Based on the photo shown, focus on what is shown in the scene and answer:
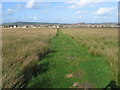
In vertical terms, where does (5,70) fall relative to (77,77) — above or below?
above

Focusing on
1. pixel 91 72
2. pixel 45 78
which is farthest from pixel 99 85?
pixel 45 78

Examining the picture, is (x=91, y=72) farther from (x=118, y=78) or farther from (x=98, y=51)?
(x=98, y=51)

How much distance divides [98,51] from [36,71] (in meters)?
4.53

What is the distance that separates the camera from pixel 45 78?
4930 mm

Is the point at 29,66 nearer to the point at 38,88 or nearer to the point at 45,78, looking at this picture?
the point at 45,78

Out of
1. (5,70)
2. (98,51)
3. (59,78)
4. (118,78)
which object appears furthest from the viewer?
(98,51)

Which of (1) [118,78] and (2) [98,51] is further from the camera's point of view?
(2) [98,51]

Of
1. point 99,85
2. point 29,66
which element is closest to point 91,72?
point 99,85

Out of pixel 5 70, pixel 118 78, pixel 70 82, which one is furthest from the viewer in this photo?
pixel 70 82

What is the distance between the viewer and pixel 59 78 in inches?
196

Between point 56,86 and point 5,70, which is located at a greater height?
point 5,70

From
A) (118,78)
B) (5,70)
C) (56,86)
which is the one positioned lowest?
(56,86)

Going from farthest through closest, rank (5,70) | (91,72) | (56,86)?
(91,72) → (56,86) → (5,70)

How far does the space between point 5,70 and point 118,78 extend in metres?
2.73
